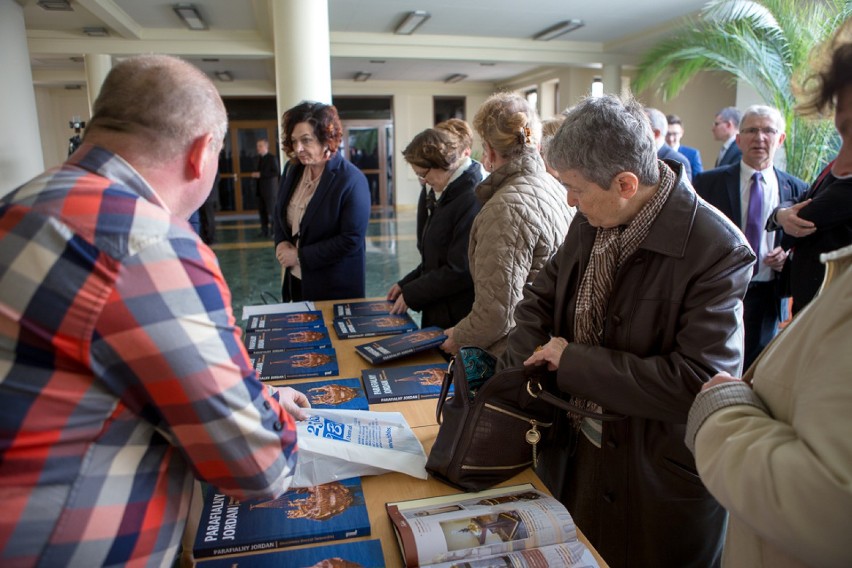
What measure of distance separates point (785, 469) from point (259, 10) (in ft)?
26.8

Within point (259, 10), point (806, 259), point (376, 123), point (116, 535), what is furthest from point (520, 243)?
point (376, 123)

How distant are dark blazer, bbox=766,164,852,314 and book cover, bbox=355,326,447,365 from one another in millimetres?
1728

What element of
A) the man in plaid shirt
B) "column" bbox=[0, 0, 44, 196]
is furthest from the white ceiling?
the man in plaid shirt

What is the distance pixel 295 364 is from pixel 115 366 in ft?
3.84

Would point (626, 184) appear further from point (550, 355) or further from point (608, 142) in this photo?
point (550, 355)

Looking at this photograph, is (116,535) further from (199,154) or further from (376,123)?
(376,123)

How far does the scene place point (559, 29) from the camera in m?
9.25

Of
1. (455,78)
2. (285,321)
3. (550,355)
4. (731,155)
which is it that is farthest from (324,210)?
(455,78)

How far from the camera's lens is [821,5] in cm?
414

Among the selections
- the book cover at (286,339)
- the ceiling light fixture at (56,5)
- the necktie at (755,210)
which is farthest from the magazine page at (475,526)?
the ceiling light fixture at (56,5)

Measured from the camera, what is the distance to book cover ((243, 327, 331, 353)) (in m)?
2.06

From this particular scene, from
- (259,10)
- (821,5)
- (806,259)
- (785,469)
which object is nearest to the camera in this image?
(785,469)

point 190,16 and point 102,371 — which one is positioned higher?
point 190,16

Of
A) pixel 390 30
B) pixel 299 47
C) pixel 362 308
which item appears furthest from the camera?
pixel 390 30
